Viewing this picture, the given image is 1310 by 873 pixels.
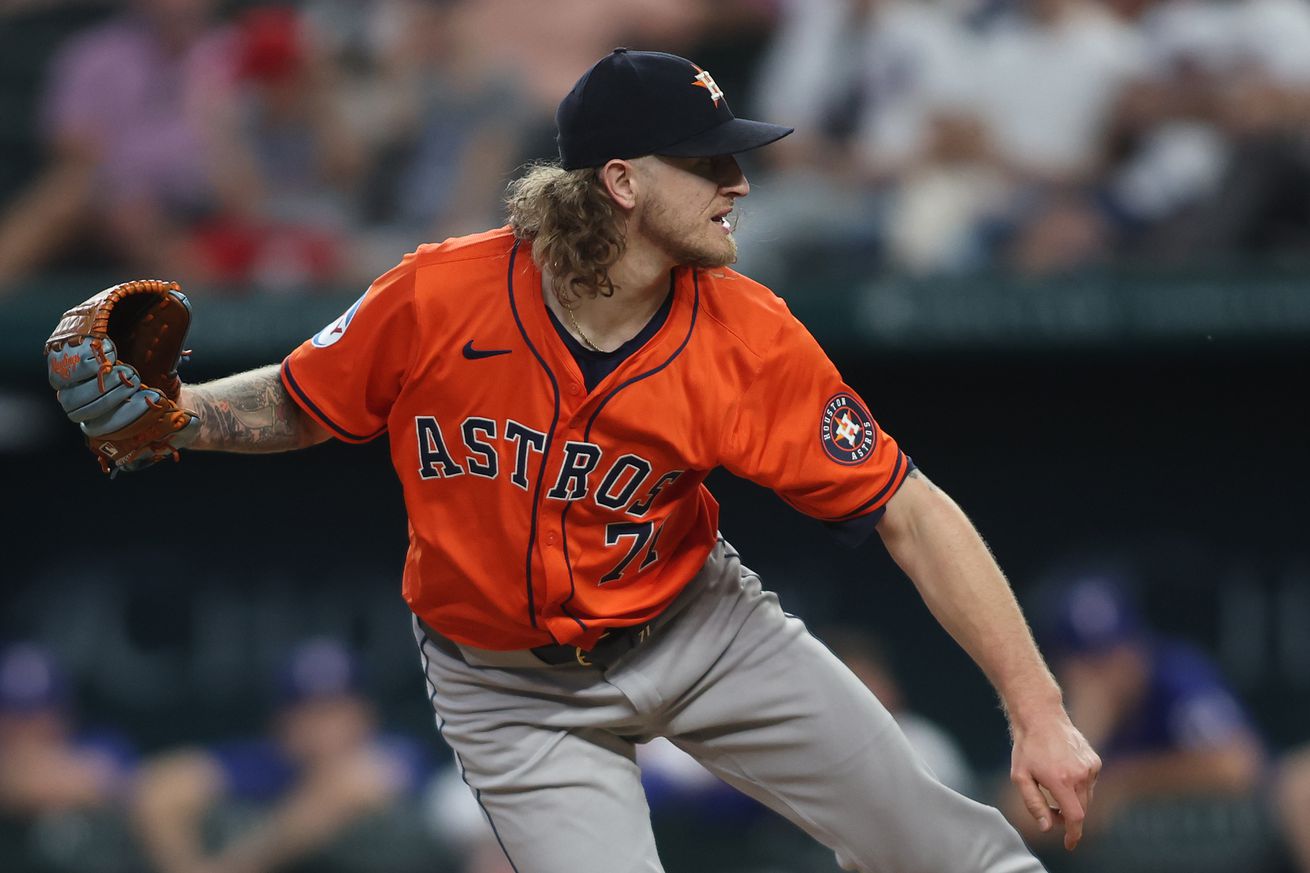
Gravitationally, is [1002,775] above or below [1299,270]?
below

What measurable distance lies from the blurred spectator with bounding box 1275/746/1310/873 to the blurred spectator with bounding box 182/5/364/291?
3.50 m

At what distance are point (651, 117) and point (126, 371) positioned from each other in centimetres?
87

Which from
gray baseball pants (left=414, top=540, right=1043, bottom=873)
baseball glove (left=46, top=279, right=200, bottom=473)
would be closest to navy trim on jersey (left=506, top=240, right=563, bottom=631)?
gray baseball pants (left=414, top=540, right=1043, bottom=873)

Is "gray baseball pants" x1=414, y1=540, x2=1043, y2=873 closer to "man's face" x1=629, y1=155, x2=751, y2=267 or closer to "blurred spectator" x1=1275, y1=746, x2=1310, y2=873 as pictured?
"man's face" x1=629, y1=155, x2=751, y2=267

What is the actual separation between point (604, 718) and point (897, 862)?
53 centimetres

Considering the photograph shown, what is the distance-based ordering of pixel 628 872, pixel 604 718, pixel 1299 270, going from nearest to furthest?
pixel 628 872 < pixel 604 718 < pixel 1299 270

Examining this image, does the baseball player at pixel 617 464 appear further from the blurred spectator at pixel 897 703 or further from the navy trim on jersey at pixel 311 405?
the blurred spectator at pixel 897 703

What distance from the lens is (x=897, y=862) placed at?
9.38ft

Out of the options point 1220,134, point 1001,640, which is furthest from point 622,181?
point 1220,134

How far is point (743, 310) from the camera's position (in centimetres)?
276

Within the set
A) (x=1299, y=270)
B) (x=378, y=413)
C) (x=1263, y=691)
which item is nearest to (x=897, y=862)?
(x=378, y=413)

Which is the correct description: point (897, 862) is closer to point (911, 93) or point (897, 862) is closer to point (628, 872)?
point (628, 872)

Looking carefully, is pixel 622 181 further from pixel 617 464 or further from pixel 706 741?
pixel 706 741

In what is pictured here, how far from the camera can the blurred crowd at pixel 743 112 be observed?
5758 millimetres
